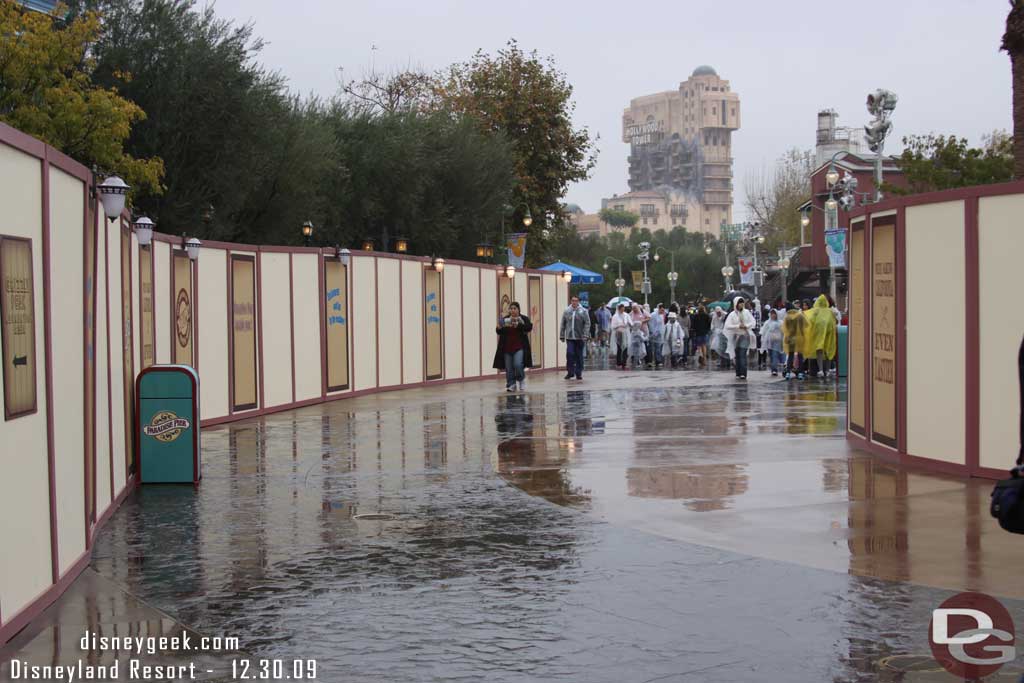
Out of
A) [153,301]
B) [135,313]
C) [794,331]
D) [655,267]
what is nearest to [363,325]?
[794,331]

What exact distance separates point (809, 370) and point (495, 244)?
2254 cm

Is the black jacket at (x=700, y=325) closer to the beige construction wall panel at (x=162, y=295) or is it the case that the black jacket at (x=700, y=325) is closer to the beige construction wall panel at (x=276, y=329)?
the beige construction wall panel at (x=276, y=329)

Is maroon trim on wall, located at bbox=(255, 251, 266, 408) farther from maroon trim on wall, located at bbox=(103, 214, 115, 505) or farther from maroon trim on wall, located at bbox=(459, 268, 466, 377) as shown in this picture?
maroon trim on wall, located at bbox=(459, 268, 466, 377)

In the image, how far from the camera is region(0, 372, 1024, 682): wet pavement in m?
6.20

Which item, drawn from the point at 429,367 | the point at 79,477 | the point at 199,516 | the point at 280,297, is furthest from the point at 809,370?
the point at 79,477

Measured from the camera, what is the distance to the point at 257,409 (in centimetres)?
1972

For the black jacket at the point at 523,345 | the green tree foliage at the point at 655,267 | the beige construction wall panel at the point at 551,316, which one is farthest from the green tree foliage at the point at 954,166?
the green tree foliage at the point at 655,267

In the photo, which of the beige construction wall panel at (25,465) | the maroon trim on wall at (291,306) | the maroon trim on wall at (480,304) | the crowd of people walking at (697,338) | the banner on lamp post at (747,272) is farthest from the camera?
the banner on lamp post at (747,272)

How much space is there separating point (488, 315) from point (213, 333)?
13096mm

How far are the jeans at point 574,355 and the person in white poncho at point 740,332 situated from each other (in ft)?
9.98

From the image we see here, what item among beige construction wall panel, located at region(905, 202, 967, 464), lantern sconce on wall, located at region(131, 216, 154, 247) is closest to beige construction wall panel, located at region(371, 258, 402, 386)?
lantern sconce on wall, located at region(131, 216, 154, 247)

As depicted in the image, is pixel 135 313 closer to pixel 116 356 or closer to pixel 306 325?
pixel 116 356

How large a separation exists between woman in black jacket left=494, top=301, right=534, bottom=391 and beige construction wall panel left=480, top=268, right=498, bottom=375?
5733 millimetres

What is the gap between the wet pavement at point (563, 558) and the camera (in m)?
6.20
